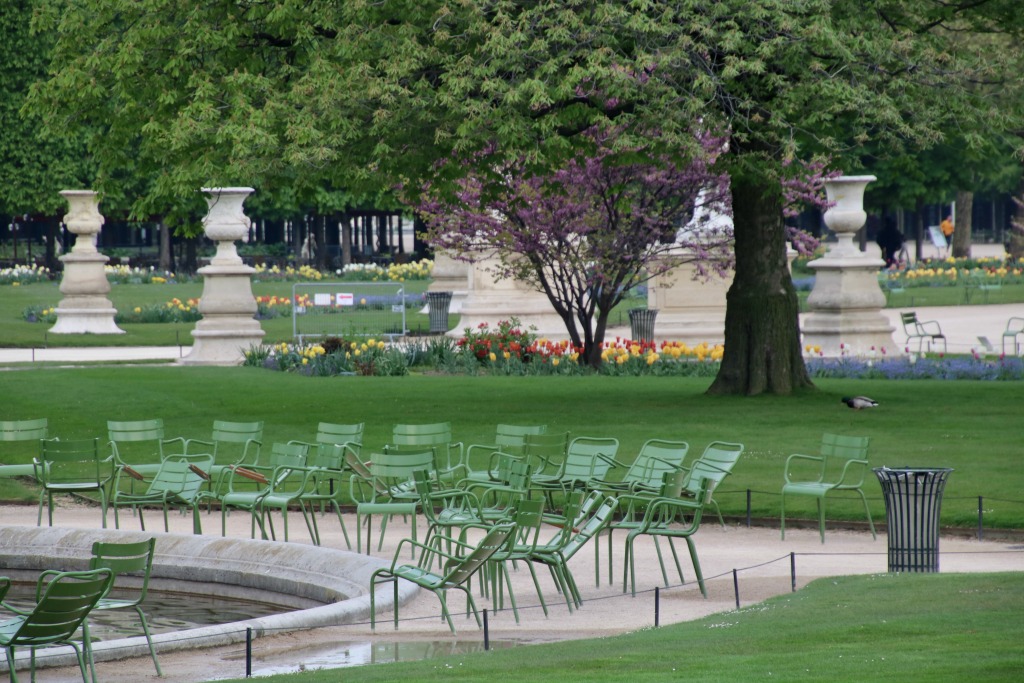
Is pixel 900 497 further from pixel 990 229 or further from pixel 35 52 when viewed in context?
pixel 990 229

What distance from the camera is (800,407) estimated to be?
62.8ft

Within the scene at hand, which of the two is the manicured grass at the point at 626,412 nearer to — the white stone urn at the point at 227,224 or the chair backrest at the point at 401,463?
the chair backrest at the point at 401,463

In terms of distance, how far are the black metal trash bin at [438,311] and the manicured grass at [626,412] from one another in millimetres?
8517

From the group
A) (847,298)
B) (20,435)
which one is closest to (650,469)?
(20,435)

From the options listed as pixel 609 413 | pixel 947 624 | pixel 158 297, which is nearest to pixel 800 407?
pixel 609 413

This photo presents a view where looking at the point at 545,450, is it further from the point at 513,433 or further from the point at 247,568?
the point at 247,568

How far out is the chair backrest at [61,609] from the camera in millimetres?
8148

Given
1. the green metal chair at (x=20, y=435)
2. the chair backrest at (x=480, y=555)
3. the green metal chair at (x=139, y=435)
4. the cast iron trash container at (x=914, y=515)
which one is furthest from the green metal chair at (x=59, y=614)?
the green metal chair at (x=20, y=435)

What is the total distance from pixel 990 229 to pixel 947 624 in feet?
288

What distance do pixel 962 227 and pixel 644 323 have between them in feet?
131

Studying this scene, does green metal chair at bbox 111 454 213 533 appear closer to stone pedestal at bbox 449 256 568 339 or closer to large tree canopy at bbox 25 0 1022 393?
large tree canopy at bbox 25 0 1022 393

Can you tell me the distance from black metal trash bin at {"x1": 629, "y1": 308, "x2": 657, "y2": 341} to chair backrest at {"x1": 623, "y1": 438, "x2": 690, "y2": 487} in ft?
50.4

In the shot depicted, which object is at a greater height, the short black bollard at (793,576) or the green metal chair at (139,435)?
the green metal chair at (139,435)

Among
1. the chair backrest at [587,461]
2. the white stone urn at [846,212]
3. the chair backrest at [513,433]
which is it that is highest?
the white stone urn at [846,212]
